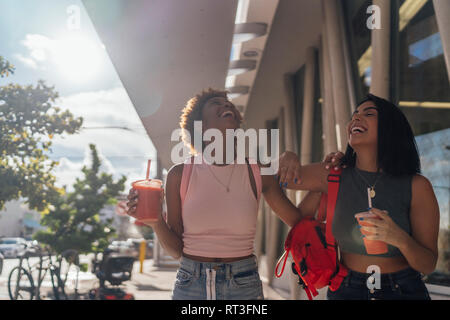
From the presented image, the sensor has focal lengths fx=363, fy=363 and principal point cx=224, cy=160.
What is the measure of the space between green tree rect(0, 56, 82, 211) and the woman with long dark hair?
5.60 metres

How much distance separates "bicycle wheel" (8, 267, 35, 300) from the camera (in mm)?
7246

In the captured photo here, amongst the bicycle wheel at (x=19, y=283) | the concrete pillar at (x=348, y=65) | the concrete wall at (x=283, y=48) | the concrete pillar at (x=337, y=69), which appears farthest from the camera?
the bicycle wheel at (x=19, y=283)

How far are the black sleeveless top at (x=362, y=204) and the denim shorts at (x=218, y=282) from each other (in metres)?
0.45

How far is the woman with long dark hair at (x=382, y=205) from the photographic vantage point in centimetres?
150

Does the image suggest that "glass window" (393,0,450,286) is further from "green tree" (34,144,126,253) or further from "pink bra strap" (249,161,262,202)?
"green tree" (34,144,126,253)

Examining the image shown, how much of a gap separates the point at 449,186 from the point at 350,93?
2022 mm

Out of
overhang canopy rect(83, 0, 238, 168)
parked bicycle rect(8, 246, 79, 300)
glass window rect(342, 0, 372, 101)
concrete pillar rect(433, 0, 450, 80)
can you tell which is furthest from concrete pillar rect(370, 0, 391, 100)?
parked bicycle rect(8, 246, 79, 300)

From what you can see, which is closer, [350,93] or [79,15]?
[79,15]

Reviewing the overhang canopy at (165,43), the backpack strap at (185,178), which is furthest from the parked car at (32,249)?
the backpack strap at (185,178)

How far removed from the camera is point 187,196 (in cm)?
170

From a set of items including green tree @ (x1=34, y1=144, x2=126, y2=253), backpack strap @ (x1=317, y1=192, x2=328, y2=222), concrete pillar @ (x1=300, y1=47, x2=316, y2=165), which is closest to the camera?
backpack strap @ (x1=317, y1=192, x2=328, y2=222)

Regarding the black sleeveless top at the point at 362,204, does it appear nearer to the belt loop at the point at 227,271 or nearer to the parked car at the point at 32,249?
the belt loop at the point at 227,271
